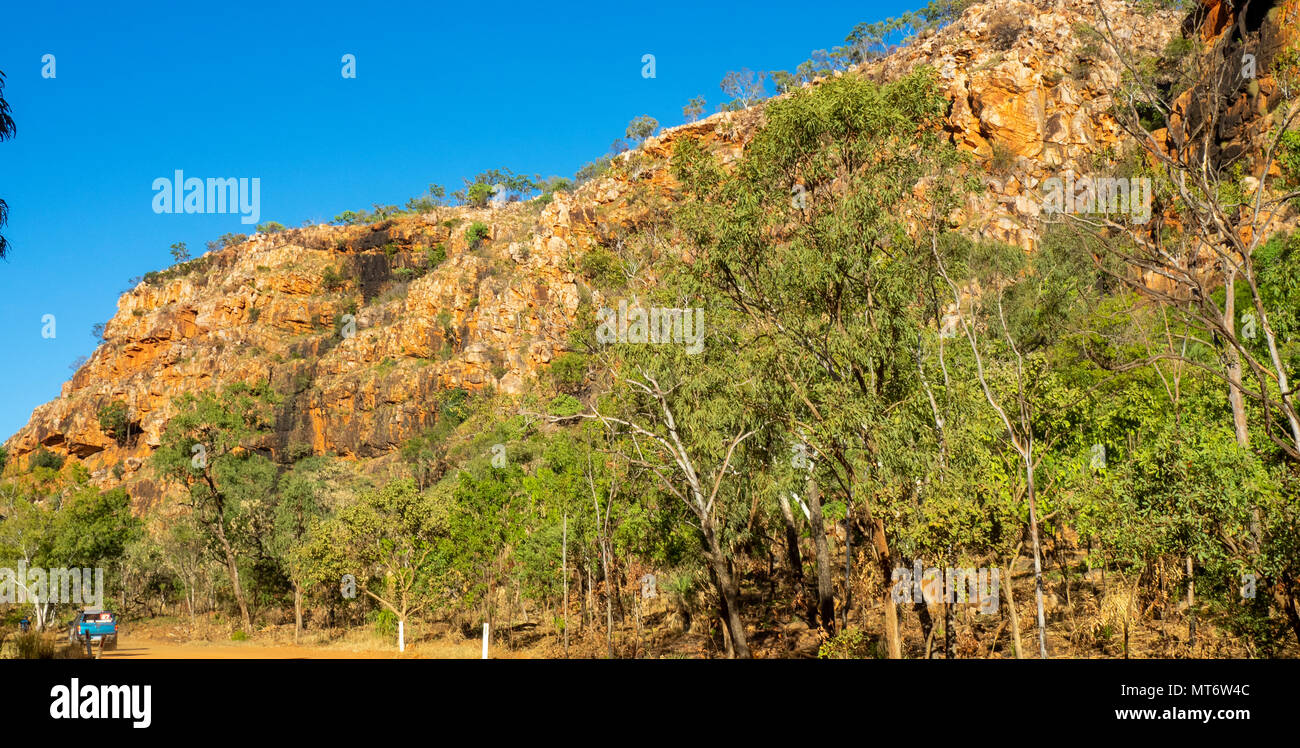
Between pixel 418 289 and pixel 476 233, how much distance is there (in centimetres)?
1201

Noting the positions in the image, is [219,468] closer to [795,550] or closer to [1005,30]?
[795,550]

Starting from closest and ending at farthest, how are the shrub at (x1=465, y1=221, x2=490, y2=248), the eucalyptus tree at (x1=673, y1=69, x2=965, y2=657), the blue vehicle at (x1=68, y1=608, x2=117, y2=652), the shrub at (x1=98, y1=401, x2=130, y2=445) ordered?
the eucalyptus tree at (x1=673, y1=69, x2=965, y2=657)
the blue vehicle at (x1=68, y1=608, x2=117, y2=652)
the shrub at (x1=98, y1=401, x2=130, y2=445)
the shrub at (x1=465, y1=221, x2=490, y2=248)

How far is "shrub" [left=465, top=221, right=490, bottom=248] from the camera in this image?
325ft

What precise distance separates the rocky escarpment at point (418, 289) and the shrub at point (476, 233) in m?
0.87

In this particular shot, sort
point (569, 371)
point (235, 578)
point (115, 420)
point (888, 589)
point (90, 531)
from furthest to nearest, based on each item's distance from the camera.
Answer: point (115, 420), point (90, 531), point (235, 578), point (569, 371), point (888, 589)

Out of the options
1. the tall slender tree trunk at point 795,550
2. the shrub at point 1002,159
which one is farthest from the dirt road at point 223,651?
the shrub at point 1002,159

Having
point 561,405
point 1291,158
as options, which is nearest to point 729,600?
point 561,405

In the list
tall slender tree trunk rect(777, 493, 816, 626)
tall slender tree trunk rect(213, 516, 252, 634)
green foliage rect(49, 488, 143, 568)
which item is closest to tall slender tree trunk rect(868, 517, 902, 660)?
tall slender tree trunk rect(777, 493, 816, 626)

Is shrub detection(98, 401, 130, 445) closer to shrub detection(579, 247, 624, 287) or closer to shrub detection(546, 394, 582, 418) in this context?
shrub detection(546, 394, 582, 418)

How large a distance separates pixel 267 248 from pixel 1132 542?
4536 inches

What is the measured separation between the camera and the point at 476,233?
327ft

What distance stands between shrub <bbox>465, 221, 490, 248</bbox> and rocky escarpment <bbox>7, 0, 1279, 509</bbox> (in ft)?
2.87

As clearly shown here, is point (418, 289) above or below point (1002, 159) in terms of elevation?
below
